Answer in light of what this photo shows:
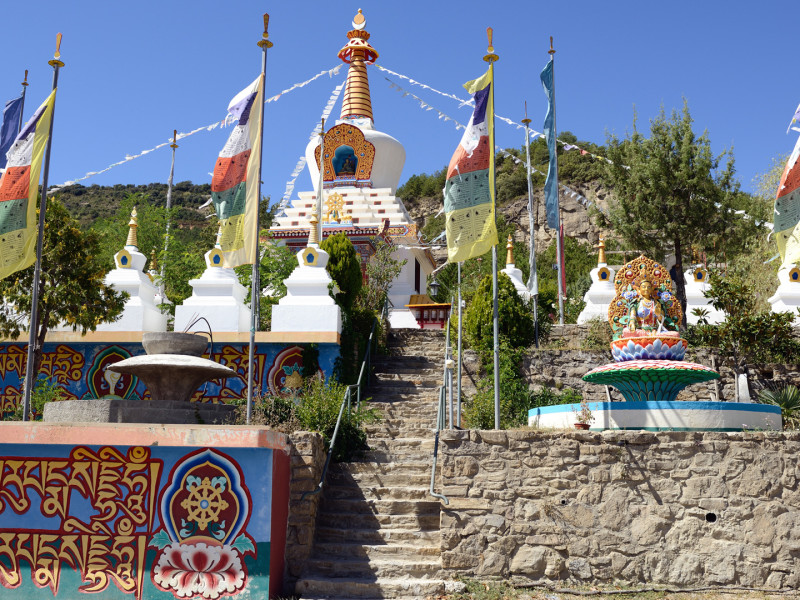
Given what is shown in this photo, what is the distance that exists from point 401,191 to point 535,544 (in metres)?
63.2

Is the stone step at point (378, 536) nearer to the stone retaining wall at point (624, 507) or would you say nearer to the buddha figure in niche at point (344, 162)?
the stone retaining wall at point (624, 507)

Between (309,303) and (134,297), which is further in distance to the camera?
(134,297)

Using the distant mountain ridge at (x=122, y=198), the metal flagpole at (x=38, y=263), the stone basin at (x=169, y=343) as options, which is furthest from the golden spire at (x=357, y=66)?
the distant mountain ridge at (x=122, y=198)

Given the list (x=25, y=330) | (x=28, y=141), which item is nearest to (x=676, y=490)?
(x=28, y=141)

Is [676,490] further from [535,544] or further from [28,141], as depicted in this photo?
[28,141]

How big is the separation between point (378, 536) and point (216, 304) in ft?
26.8

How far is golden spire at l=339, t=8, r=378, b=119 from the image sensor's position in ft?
115

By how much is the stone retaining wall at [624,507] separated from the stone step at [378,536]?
0.52m

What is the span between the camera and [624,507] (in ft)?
34.8

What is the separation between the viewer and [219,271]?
59.4 feet

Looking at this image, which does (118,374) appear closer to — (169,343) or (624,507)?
(169,343)

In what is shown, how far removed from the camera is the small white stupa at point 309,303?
16781mm

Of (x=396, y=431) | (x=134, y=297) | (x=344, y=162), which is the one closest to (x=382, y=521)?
(x=396, y=431)

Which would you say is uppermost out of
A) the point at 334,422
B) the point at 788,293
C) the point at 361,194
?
the point at 361,194
